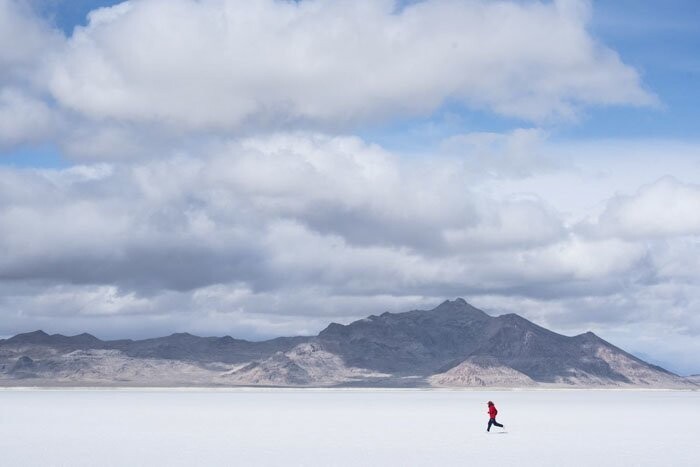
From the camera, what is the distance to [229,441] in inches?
2431

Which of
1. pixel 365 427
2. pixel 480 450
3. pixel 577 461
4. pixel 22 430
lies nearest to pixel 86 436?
pixel 22 430

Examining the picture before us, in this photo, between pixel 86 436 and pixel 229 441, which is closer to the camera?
pixel 229 441

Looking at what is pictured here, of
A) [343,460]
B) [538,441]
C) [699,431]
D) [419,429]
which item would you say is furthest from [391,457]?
[699,431]

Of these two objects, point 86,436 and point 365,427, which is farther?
point 365,427

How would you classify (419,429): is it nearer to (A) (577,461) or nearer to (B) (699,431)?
(B) (699,431)

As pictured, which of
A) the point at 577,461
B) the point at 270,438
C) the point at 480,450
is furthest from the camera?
the point at 270,438

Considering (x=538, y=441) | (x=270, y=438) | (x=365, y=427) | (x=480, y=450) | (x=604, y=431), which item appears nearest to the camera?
(x=480, y=450)

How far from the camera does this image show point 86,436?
6775 cm

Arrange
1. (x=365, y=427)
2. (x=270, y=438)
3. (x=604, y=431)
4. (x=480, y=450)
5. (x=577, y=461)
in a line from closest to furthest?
(x=577, y=461) < (x=480, y=450) < (x=270, y=438) < (x=604, y=431) < (x=365, y=427)

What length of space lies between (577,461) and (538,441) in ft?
43.3

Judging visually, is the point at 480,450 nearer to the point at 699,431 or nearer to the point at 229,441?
the point at 229,441

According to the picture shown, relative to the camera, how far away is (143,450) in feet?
180

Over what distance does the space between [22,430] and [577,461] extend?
160 feet

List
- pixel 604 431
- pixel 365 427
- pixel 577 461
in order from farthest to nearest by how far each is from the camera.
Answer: pixel 365 427
pixel 604 431
pixel 577 461
